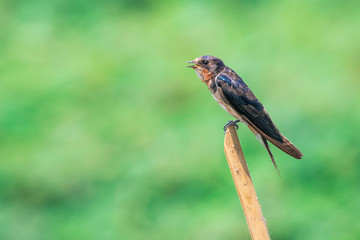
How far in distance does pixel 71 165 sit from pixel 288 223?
3458mm

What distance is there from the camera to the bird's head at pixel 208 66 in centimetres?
607

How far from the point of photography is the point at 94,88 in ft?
42.3

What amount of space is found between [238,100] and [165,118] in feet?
20.1

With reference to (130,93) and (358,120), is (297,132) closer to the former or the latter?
(358,120)

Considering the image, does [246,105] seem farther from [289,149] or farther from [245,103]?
[289,149]

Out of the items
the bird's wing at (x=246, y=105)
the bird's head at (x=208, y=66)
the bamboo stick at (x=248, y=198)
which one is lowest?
the bamboo stick at (x=248, y=198)

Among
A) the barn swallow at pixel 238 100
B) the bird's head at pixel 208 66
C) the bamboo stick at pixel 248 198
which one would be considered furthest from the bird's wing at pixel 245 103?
the bamboo stick at pixel 248 198

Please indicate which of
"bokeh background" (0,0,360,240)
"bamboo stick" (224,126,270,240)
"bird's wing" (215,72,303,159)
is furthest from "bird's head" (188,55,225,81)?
"bokeh background" (0,0,360,240)

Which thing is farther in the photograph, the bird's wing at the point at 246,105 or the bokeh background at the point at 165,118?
the bokeh background at the point at 165,118

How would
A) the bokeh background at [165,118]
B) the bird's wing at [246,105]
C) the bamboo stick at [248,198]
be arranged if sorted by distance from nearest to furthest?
1. the bamboo stick at [248,198]
2. the bird's wing at [246,105]
3. the bokeh background at [165,118]

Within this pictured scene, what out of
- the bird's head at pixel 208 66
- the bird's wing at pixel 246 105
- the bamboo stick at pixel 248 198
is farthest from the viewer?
the bird's head at pixel 208 66

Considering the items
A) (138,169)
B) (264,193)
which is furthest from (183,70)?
(264,193)

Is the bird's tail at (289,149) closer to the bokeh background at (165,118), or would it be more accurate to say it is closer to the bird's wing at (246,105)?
the bird's wing at (246,105)

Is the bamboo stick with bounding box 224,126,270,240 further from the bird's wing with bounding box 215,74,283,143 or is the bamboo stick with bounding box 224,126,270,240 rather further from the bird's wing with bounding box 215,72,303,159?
the bird's wing with bounding box 215,74,283,143
